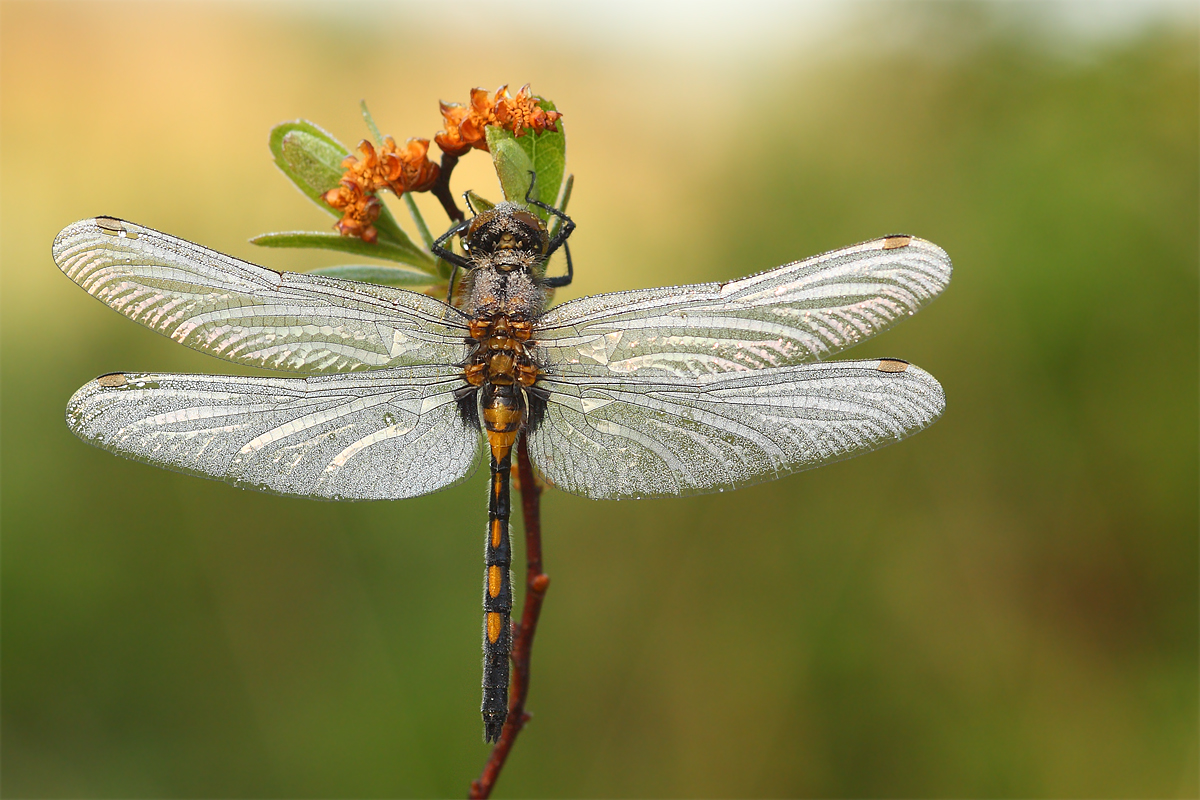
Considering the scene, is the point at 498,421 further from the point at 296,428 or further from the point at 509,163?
the point at 509,163

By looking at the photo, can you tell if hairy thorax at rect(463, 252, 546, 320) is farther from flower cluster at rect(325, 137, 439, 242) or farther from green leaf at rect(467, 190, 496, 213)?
flower cluster at rect(325, 137, 439, 242)

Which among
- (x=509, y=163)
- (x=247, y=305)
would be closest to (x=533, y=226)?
(x=509, y=163)

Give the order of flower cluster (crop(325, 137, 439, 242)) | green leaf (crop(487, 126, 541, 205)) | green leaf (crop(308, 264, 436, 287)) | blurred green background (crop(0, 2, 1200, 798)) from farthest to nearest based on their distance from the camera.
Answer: blurred green background (crop(0, 2, 1200, 798))
green leaf (crop(308, 264, 436, 287))
flower cluster (crop(325, 137, 439, 242))
green leaf (crop(487, 126, 541, 205))

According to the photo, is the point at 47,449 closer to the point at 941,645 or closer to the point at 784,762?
the point at 784,762

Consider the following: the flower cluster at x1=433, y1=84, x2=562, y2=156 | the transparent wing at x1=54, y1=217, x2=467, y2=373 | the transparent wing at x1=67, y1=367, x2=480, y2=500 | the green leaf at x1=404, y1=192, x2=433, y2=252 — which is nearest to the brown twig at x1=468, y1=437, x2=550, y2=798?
the transparent wing at x1=67, y1=367, x2=480, y2=500

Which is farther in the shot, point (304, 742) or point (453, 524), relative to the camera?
point (453, 524)

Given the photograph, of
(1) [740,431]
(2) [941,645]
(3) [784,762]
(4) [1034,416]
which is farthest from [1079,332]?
(1) [740,431]
